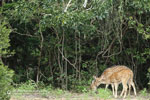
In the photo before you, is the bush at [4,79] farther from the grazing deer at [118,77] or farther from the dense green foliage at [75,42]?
the grazing deer at [118,77]

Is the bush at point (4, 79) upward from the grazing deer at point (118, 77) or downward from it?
upward

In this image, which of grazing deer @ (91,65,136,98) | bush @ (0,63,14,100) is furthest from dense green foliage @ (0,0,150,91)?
bush @ (0,63,14,100)

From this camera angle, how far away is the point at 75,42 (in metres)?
13.5

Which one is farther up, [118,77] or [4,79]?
[4,79]

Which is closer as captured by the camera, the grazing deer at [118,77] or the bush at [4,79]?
the bush at [4,79]

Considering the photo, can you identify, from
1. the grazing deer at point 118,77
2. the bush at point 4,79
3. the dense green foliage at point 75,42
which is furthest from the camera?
the grazing deer at point 118,77

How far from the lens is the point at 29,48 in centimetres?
1430

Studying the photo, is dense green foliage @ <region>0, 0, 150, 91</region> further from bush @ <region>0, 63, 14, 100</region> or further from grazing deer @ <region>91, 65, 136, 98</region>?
bush @ <region>0, 63, 14, 100</region>

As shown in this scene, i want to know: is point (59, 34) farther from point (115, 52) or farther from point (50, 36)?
point (115, 52)

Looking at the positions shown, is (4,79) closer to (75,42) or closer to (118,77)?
(118,77)

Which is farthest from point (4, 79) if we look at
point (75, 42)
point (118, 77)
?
point (75, 42)

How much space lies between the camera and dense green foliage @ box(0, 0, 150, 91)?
10.7 meters

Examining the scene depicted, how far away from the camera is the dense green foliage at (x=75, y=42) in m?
10.7

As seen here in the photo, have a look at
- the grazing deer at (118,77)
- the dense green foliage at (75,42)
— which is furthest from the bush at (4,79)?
the grazing deer at (118,77)
